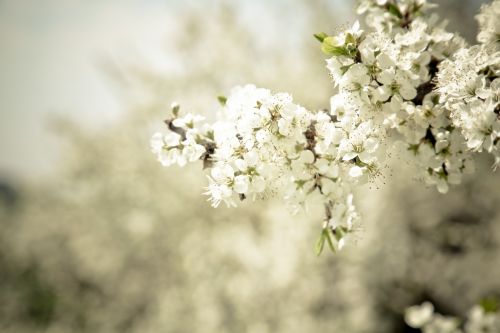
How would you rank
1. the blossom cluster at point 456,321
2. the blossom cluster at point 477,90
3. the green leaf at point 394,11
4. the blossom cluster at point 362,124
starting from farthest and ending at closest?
the blossom cluster at point 456,321, the green leaf at point 394,11, the blossom cluster at point 362,124, the blossom cluster at point 477,90

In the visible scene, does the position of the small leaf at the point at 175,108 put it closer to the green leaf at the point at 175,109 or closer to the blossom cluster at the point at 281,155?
the green leaf at the point at 175,109

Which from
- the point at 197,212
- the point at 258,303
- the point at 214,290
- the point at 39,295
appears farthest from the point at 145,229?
the point at 39,295

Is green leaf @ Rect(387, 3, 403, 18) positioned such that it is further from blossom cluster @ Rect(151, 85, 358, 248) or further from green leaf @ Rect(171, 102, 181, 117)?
green leaf @ Rect(171, 102, 181, 117)

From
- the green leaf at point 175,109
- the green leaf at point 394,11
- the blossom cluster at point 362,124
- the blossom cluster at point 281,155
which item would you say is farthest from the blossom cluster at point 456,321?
the green leaf at point 175,109

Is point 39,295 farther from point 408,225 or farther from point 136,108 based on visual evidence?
point 408,225

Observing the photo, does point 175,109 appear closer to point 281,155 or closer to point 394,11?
point 281,155

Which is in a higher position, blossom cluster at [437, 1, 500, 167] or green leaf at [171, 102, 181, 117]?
green leaf at [171, 102, 181, 117]

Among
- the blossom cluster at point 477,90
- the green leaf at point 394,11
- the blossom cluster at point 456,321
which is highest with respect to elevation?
the green leaf at point 394,11

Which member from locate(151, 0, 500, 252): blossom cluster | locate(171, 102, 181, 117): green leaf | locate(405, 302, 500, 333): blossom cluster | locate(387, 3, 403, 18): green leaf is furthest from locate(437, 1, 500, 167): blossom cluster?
locate(405, 302, 500, 333): blossom cluster
